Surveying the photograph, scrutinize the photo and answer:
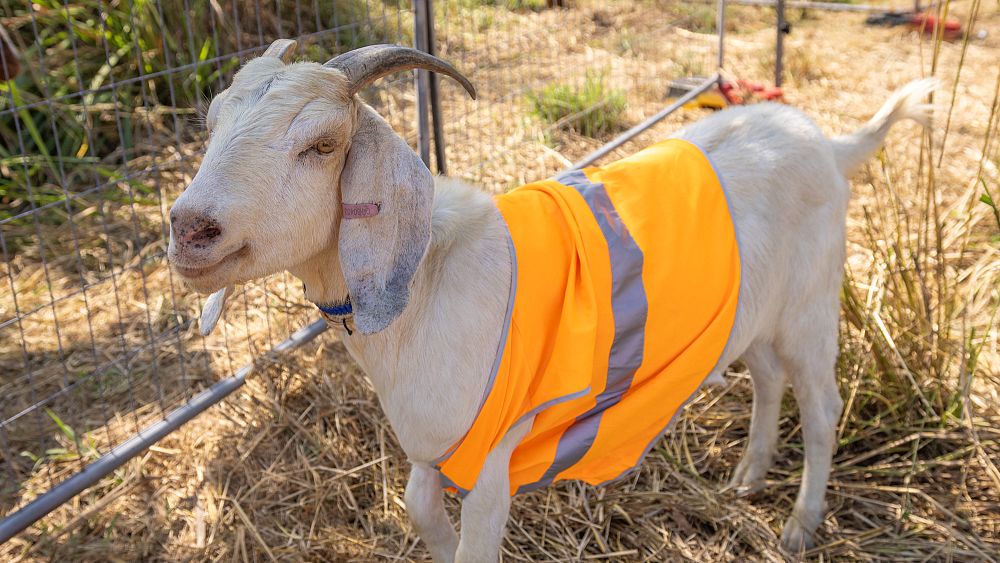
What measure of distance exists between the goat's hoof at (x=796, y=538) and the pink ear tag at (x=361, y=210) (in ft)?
6.28

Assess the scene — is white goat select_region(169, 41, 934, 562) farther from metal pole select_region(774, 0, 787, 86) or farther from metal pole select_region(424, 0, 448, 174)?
metal pole select_region(774, 0, 787, 86)

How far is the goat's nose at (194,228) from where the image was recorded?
179 cm

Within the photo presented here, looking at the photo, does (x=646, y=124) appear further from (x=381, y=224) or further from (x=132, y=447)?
(x=381, y=224)

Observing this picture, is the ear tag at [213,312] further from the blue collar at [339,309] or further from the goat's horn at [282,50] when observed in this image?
the goat's horn at [282,50]

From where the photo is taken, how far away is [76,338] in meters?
4.19

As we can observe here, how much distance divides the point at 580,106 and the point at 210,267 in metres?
4.19

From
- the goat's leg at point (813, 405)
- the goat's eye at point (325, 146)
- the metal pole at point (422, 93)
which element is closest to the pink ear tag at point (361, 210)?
the goat's eye at point (325, 146)

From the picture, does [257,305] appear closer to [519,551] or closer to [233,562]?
[233,562]

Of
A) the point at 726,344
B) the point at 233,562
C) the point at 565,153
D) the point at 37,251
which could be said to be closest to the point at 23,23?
the point at 37,251

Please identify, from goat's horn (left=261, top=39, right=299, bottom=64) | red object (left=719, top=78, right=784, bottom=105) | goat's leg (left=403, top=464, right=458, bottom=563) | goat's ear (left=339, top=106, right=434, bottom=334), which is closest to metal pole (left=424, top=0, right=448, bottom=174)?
goat's horn (left=261, top=39, right=299, bottom=64)

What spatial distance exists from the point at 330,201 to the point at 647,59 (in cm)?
530

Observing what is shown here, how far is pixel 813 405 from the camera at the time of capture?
3.06 meters

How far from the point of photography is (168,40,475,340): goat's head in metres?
1.85

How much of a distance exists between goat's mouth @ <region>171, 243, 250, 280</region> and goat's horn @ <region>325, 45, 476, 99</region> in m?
Answer: 0.42
